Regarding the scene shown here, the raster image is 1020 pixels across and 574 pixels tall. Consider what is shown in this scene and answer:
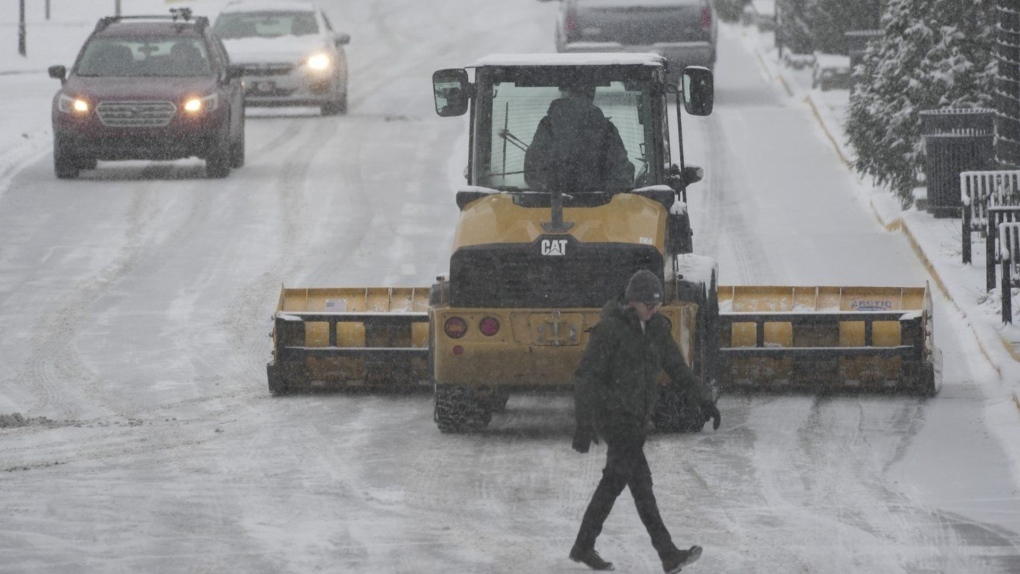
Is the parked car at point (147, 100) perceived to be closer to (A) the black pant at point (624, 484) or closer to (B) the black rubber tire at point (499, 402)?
(B) the black rubber tire at point (499, 402)

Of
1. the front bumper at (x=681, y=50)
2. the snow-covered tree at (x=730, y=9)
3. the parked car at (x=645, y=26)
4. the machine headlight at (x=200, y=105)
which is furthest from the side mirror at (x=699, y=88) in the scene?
the snow-covered tree at (x=730, y=9)

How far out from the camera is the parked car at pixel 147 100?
948 inches

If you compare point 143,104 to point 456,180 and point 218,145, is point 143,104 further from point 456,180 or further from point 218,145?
point 456,180

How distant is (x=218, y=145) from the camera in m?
24.5

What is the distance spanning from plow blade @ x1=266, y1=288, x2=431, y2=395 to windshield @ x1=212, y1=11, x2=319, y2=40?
58.5ft

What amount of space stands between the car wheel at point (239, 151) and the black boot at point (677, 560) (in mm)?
17277

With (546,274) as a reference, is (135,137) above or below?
above

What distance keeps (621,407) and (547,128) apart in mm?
3915

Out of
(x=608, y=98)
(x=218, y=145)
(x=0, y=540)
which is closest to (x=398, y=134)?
(x=218, y=145)

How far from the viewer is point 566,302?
12180 mm

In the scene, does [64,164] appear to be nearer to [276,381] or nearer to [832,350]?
[276,381]

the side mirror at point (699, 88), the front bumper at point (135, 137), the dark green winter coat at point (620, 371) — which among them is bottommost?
the dark green winter coat at point (620, 371)

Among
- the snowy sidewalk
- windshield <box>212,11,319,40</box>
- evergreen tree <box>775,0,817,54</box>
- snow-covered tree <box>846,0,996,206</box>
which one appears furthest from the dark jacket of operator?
evergreen tree <box>775,0,817,54</box>

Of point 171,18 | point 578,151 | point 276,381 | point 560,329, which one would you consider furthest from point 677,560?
point 171,18
